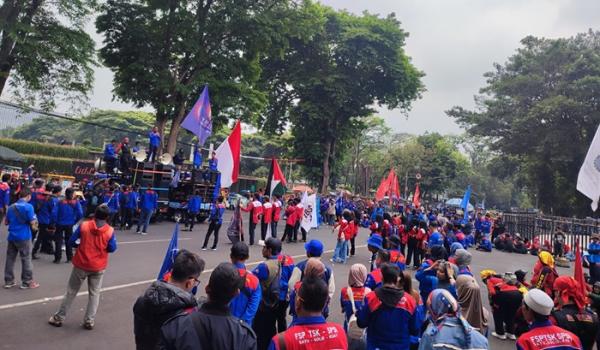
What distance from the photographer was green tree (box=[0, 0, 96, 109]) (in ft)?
52.5

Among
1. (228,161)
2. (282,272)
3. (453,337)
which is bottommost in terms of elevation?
(453,337)

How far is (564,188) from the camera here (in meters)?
37.0

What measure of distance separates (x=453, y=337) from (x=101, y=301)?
5.80 m

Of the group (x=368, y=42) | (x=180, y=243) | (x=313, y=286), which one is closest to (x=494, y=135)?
(x=368, y=42)

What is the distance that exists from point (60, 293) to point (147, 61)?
1710 cm

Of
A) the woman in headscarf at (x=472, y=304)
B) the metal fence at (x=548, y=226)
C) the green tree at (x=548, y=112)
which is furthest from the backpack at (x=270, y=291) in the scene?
the green tree at (x=548, y=112)

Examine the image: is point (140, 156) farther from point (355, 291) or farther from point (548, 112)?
point (548, 112)

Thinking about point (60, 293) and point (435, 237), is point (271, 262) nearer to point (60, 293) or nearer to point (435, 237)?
point (60, 293)

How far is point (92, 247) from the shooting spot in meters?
5.60

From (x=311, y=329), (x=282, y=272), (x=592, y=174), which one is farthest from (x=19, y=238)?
(x=592, y=174)

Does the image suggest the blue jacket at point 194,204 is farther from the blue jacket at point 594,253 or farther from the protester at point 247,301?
the blue jacket at point 594,253

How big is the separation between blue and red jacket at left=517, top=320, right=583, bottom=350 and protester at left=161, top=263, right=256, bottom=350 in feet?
7.53

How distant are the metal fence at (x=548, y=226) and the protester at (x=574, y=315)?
15076 millimetres

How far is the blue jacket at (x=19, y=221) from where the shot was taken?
22.5 ft
